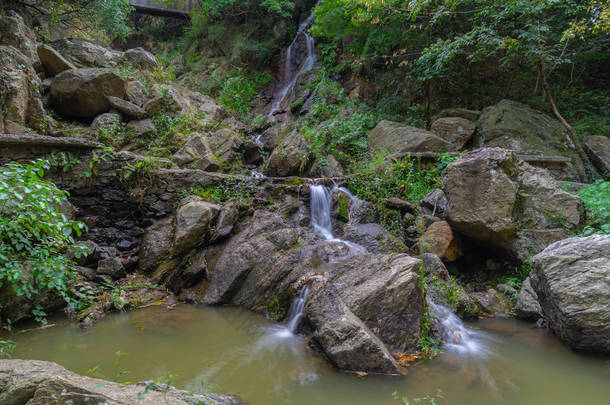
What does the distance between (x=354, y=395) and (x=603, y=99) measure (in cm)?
1228

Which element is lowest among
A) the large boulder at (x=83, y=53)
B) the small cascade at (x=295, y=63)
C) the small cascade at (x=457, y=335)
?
the small cascade at (x=457, y=335)

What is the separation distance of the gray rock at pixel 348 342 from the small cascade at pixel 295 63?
42.0ft

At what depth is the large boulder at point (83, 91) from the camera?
845 centimetres

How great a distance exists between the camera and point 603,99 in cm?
953

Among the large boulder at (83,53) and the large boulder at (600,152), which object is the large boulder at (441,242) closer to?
the large boulder at (600,152)

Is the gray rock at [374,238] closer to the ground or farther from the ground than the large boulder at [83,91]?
closer to the ground

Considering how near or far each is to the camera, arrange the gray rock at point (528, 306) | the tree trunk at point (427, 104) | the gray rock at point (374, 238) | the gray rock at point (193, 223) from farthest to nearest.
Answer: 1. the tree trunk at point (427, 104)
2. the gray rock at point (193, 223)
3. the gray rock at point (374, 238)
4. the gray rock at point (528, 306)

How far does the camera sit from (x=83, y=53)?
1023 cm

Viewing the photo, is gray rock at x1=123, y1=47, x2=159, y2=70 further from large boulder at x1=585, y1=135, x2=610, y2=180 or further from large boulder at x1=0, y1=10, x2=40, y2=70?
large boulder at x1=585, y1=135, x2=610, y2=180

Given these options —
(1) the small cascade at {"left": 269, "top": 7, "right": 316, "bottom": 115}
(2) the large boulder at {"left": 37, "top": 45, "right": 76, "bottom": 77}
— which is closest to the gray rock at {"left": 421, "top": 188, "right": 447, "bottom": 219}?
(1) the small cascade at {"left": 269, "top": 7, "right": 316, "bottom": 115}

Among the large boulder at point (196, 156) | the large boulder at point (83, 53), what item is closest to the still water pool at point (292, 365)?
the large boulder at point (196, 156)

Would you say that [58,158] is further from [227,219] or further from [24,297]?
[227,219]

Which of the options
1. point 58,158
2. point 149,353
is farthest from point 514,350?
point 58,158

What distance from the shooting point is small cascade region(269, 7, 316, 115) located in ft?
51.3
